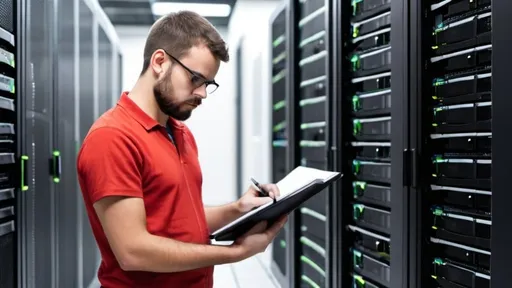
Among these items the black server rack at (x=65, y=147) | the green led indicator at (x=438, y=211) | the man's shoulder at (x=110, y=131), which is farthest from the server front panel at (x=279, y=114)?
the man's shoulder at (x=110, y=131)

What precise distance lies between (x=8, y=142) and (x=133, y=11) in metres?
7.38

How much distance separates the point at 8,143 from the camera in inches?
79.7

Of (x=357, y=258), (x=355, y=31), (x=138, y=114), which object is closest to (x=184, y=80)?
(x=138, y=114)

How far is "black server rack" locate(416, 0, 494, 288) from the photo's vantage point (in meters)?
1.55

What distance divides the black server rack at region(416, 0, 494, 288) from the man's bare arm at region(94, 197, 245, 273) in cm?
84

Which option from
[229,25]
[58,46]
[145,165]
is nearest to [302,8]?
[58,46]

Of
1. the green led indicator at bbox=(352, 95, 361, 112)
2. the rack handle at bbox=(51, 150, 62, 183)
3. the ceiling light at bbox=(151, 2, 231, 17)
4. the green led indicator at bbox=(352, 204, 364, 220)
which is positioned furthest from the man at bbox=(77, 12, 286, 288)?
the ceiling light at bbox=(151, 2, 231, 17)

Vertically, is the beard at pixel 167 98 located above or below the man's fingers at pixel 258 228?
above

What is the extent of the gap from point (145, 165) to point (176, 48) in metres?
0.35

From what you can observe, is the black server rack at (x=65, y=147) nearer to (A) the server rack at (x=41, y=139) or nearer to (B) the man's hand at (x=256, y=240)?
(A) the server rack at (x=41, y=139)

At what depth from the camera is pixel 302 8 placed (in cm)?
317

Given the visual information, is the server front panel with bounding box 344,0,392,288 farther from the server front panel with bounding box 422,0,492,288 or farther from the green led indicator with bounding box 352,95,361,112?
the server front panel with bounding box 422,0,492,288

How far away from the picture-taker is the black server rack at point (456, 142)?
5.08 ft

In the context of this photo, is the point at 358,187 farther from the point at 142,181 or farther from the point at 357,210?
the point at 142,181
